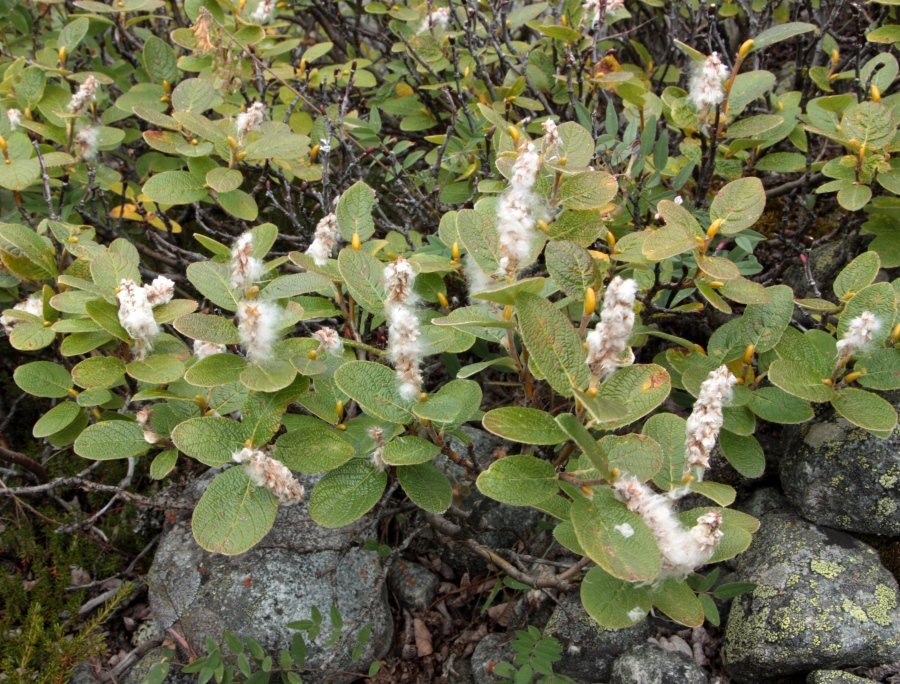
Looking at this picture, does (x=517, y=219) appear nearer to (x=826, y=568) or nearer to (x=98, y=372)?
(x=98, y=372)

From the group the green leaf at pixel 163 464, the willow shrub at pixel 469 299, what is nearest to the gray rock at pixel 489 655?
the willow shrub at pixel 469 299

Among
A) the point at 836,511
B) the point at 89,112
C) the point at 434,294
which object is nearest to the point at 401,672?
the point at 434,294

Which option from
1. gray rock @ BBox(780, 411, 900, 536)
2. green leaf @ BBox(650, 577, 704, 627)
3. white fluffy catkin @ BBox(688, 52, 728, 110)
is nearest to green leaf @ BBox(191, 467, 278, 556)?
green leaf @ BBox(650, 577, 704, 627)

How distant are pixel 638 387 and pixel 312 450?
78 cm

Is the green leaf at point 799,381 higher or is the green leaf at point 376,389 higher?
the green leaf at point 376,389

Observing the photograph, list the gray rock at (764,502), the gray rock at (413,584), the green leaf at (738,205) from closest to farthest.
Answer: the green leaf at (738,205)
the gray rock at (764,502)
the gray rock at (413,584)

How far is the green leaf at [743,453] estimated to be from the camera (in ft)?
6.73

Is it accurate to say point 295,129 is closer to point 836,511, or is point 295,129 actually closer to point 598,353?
point 598,353

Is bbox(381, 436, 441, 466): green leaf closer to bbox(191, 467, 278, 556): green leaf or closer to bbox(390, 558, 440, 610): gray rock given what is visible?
bbox(191, 467, 278, 556): green leaf

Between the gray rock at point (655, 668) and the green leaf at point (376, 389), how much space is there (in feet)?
3.29

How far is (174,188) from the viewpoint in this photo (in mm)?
2488

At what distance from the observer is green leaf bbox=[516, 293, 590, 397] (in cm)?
155

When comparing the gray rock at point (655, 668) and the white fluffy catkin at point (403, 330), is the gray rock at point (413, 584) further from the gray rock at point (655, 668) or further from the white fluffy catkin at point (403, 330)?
the white fluffy catkin at point (403, 330)

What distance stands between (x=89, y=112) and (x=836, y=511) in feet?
10.5
